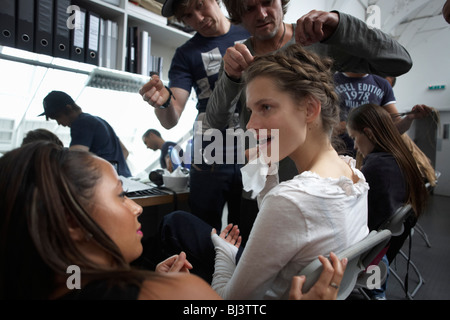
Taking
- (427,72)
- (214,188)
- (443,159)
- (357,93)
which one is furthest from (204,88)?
(443,159)

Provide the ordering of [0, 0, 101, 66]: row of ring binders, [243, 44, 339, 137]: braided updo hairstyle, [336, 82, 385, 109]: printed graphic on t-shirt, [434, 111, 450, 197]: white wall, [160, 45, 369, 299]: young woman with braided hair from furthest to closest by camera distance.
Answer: [434, 111, 450, 197]: white wall → [336, 82, 385, 109]: printed graphic on t-shirt → [0, 0, 101, 66]: row of ring binders → [243, 44, 339, 137]: braided updo hairstyle → [160, 45, 369, 299]: young woman with braided hair

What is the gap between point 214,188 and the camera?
4.32 feet

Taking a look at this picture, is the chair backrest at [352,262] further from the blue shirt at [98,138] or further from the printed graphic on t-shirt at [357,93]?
the printed graphic on t-shirt at [357,93]

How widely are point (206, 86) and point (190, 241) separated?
77 centimetres

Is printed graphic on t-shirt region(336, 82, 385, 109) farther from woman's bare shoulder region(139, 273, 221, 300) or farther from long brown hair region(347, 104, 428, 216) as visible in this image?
woman's bare shoulder region(139, 273, 221, 300)

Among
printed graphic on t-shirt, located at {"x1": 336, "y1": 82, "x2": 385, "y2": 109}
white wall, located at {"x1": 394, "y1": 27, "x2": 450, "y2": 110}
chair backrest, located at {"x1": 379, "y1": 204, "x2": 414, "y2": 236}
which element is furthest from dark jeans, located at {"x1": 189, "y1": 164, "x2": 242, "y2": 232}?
white wall, located at {"x1": 394, "y1": 27, "x2": 450, "y2": 110}

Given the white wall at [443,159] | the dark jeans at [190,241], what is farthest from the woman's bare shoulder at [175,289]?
the white wall at [443,159]

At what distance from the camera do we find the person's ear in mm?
785

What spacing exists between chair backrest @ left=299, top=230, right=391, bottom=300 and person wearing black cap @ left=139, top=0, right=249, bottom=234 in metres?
0.73

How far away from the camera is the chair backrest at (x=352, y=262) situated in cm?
49

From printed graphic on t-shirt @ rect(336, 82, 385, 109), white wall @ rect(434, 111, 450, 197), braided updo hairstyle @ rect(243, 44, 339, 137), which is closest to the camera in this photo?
braided updo hairstyle @ rect(243, 44, 339, 137)

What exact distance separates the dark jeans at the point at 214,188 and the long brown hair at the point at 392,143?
754mm

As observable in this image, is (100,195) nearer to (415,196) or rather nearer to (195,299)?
(195,299)

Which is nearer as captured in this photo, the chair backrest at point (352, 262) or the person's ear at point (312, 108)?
the chair backrest at point (352, 262)
